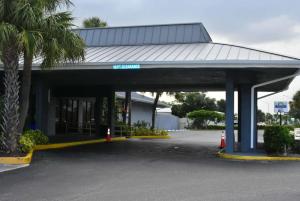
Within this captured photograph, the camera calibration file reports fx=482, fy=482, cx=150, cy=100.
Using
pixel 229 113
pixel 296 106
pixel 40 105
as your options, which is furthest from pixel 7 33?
pixel 296 106

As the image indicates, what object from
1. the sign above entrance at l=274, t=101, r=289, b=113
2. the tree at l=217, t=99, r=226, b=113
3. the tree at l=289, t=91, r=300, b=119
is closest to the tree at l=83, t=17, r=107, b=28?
the sign above entrance at l=274, t=101, r=289, b=113

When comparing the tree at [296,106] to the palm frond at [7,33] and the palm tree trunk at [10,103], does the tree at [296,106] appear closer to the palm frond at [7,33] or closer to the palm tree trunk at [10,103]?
the palm tree trunk at [10,103]

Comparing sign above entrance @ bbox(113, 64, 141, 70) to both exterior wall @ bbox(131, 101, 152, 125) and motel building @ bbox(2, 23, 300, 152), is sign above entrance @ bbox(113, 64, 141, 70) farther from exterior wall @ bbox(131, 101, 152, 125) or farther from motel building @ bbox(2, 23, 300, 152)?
exterior wall @ bbox(131, 101, 152, 125)

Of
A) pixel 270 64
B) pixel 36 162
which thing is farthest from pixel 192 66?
pixel 36 162

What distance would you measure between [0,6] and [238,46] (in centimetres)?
1080

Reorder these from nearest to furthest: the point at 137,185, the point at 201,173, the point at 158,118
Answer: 1. the point at 137,185
2. the point at 201,173
3. the point at 158,118

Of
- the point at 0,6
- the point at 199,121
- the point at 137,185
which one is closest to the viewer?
the point at 137,185

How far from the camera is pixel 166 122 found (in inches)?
2330

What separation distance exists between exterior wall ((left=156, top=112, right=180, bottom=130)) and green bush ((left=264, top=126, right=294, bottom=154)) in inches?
1431

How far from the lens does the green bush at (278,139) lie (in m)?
19.5

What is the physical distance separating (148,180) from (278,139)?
355 inches

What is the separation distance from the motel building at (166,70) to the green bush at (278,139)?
1.00 m

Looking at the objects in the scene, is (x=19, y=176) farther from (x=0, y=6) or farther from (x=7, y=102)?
(x=0, y=6)

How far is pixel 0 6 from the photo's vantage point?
15.9 meters
